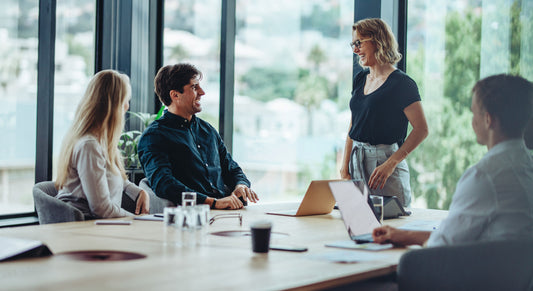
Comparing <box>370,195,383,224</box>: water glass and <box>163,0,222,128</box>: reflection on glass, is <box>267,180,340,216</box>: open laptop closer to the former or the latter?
<box>370,195,383,224</box>: water glass

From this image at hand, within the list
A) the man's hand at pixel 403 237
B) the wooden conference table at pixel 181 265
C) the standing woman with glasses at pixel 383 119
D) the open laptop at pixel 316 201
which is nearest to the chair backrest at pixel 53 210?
the wooden conference table at pixel 181 265

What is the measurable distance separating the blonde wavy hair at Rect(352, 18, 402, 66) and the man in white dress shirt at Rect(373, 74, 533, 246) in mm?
1576

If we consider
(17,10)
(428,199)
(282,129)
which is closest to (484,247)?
(428,199)

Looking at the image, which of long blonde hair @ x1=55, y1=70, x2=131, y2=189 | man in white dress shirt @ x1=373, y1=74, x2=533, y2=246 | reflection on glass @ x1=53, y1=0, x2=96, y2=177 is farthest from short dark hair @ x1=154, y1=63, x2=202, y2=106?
man in white dress shirt @ x1=373, y1=74, x2=533, y2=246

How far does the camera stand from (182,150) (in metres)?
3.31

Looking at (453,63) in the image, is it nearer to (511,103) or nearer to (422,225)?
(422,225)

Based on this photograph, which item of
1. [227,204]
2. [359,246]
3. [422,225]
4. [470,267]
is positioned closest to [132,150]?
[227,204]

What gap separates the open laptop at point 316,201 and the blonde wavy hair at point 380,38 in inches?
39.7

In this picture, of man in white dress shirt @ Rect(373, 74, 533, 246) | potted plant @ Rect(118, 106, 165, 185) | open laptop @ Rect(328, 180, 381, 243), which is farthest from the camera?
potted plant @ Rect(118, 106, 165, 185)

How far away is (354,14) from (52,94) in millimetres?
2397

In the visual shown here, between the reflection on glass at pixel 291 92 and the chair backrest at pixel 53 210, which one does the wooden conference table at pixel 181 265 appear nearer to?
the chair backrest at pixel 53 210

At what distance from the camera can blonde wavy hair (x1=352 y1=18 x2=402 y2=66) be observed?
3385 millimetres

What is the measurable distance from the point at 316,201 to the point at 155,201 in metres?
0.95

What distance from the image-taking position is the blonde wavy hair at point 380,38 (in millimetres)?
3385
